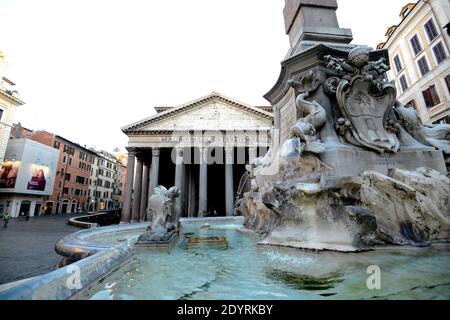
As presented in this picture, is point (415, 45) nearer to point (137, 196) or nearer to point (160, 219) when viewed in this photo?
point (160, 219)

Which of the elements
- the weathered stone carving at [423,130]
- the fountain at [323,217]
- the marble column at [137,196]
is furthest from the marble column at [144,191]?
the weathered stone carving at [423,130]

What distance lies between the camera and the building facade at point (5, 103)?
23.0 m

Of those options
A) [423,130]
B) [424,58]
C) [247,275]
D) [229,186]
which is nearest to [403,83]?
[424,58]

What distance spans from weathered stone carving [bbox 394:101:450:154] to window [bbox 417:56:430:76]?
2094cm

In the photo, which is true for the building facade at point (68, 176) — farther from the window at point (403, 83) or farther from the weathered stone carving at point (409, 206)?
the window at point (403, 83)

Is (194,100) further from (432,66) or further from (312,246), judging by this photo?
(312,246)

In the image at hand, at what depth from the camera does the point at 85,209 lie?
4181 centimetres

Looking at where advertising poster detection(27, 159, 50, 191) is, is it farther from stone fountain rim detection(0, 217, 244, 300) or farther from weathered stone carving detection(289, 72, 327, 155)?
weathered stone carving detection(289, 72, 327, 155)

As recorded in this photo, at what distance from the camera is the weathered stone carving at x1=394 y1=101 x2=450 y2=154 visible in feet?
10.6

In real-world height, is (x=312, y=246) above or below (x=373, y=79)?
below

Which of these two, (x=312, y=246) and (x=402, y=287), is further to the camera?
(x=312, y=246)

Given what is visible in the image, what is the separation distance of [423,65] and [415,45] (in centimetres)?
225

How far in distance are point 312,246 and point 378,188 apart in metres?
1.14
